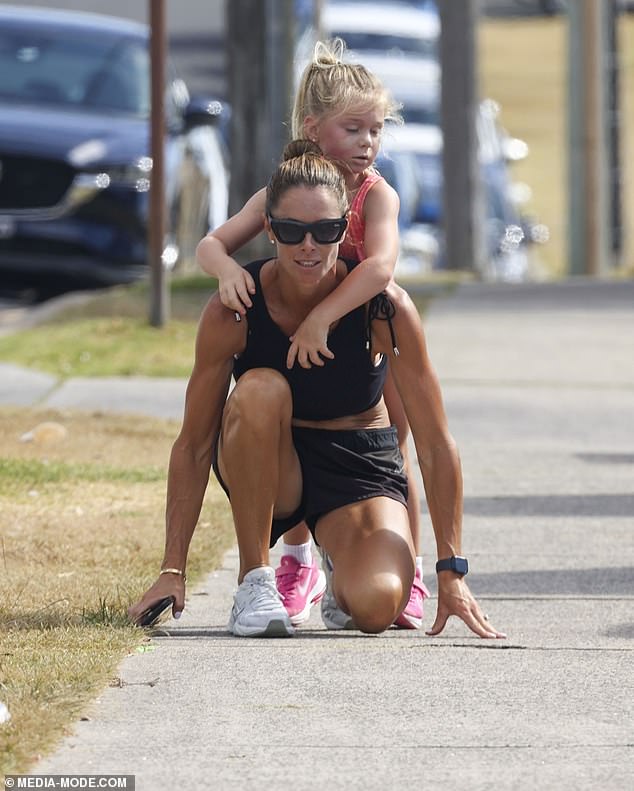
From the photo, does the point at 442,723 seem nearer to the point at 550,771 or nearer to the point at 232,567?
the point at 550,771

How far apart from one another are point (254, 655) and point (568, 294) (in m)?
8.95

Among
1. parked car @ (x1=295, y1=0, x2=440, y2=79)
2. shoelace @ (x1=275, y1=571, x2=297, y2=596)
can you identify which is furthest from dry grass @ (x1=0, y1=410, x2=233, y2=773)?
parked car @ (x1=295, y1=0, x2=440, y2=79)

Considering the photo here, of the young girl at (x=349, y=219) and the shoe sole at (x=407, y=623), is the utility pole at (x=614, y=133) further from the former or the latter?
the shoe sole at (x=407, y=623)

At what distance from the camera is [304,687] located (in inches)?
165

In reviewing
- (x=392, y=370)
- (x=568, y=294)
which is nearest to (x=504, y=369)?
(x=568, y=294)

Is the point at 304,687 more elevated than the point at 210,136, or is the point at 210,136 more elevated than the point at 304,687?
the point at 210,136

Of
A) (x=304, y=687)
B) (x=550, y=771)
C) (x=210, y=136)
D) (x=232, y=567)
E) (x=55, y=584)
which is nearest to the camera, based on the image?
(x=550, y=771)

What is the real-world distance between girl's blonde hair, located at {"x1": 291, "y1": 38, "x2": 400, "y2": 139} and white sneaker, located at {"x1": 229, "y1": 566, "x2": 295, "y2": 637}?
1.05 metres

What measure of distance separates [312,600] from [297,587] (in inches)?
3.0

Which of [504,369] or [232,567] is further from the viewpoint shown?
[504,369]

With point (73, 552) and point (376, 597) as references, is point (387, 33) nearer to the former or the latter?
point (73, 552)

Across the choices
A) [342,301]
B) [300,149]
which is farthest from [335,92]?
[342,301]

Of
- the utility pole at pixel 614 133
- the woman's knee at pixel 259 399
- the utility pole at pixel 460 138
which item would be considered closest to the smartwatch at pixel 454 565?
the woman's knee at pixel 259 399

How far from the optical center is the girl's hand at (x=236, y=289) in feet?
15.3
